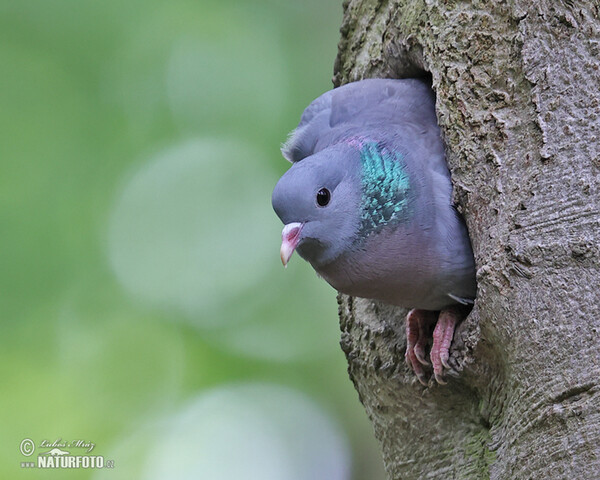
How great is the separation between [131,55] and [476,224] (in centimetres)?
385

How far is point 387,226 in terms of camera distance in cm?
352

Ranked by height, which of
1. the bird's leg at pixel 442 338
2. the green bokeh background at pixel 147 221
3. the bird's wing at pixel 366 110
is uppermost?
the green bokeh background at pixel 147 221

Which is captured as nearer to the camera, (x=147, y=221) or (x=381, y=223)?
(x=381, y=223)

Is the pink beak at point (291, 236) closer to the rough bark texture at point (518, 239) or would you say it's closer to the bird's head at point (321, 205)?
the bird's head at point (321, 205)

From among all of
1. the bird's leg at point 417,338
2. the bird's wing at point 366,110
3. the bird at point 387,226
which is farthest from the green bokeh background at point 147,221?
the bird at point 387,226

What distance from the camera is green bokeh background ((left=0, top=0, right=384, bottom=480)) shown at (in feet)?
19.0

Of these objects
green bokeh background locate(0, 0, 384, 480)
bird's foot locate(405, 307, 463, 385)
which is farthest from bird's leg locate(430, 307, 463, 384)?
green bokeh background locate(0, 0, 384, 480)

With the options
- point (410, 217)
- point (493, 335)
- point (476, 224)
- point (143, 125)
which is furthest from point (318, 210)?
point (143, 125)

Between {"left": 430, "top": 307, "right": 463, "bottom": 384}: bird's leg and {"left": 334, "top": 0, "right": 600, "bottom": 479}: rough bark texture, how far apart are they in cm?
5

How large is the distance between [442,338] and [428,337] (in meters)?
0.28

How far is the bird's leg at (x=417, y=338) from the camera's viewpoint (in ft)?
12.2

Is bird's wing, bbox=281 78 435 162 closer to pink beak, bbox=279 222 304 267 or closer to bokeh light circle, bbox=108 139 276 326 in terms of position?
pink beak, bbox=279 222 304 267

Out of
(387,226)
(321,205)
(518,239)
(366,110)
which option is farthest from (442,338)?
(366,110)

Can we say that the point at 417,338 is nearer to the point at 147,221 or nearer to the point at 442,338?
the point at 442,338
